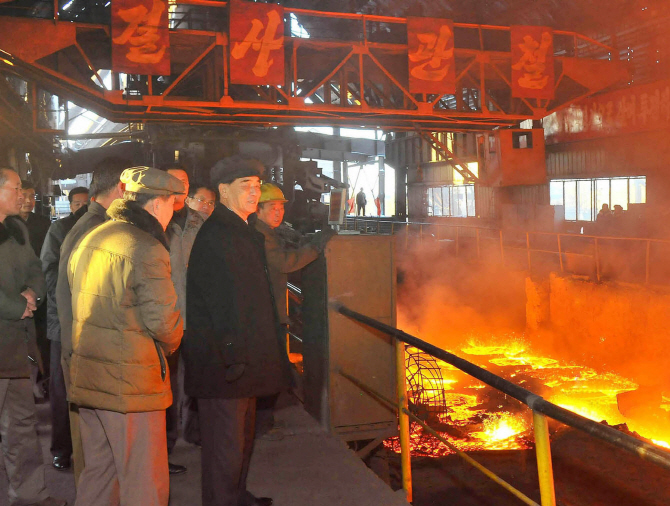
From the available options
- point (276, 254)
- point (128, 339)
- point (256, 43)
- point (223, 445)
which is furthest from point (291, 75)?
point (128, 339)

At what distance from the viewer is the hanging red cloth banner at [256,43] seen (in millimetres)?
11195

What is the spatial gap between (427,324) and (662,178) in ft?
24.1

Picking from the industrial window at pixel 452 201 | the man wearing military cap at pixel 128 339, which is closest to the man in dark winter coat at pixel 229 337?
the man wearing military cap at pixel 128 339

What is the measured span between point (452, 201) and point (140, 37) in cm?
1955

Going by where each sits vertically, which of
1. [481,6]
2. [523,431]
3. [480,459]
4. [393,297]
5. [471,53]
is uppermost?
[481,6]

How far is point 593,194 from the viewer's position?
19406 mm

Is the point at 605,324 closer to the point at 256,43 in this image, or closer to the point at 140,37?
the point at 256,43

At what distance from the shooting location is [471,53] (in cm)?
1323

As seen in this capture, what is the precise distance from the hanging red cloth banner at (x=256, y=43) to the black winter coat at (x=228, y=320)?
9.09 meters

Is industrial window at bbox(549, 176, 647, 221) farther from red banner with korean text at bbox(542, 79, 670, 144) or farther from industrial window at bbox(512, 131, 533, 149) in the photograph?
industrial window at bbox(512, 131, 533, 149)

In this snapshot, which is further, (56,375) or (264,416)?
(264,416)

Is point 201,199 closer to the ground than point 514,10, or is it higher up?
closer to the ground

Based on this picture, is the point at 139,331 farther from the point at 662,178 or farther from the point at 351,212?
the point at 351,212

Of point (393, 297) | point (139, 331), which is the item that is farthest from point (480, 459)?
point (139, 331)
